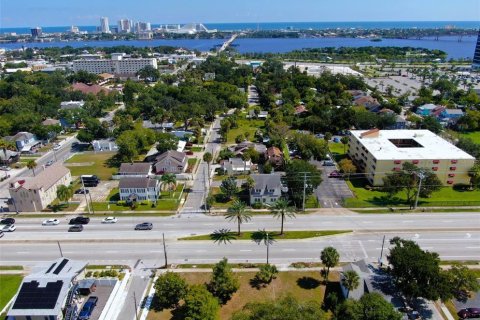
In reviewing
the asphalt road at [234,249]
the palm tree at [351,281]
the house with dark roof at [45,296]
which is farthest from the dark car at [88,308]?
the palm tree at [351,281]

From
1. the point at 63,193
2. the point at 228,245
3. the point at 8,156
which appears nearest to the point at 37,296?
the point at 228,245

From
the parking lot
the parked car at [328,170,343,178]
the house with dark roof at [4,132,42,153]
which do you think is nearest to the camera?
the parking lot

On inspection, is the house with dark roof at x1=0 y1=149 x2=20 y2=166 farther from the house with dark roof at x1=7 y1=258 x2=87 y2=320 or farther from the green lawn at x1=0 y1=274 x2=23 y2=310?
the house with dark roof at x1=7 y1=258 x2=87 y2=320

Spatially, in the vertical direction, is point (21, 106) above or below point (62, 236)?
above

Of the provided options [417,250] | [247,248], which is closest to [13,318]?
[247,248]

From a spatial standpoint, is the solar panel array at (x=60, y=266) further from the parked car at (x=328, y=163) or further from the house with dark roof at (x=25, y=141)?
the house with dark roof at (x=25, y=141)

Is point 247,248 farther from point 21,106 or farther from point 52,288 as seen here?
point 21,106

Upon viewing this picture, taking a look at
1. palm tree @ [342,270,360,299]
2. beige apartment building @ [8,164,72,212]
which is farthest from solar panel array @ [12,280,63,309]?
palm tree @ [342,270,360,299]
